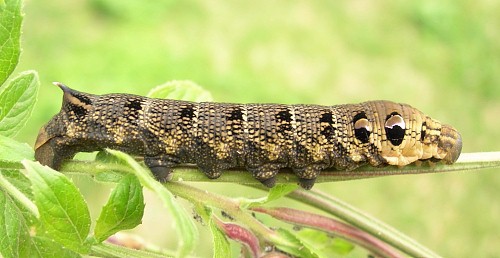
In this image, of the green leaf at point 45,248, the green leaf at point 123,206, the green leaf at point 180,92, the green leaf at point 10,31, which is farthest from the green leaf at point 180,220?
the green leaf at point 180,92

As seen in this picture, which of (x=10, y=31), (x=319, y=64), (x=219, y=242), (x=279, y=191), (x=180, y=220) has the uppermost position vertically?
(x=10, y=31)

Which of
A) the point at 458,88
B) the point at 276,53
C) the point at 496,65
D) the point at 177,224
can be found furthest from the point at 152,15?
the point at 177,224

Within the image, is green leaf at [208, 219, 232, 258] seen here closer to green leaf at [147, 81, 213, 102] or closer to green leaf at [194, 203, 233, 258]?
green leaf at [194, 203, 233, 258]

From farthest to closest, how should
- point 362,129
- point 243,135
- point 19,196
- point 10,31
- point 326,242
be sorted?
1. point 326,242
2. point 362,129
3. point 243,135
4. point 10,31
5. point 19,196

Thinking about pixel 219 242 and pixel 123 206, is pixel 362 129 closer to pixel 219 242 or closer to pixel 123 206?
pixel 219 242

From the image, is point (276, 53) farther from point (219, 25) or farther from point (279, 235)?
point (279, 235)

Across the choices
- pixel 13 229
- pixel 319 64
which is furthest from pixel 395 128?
pixel 319 64

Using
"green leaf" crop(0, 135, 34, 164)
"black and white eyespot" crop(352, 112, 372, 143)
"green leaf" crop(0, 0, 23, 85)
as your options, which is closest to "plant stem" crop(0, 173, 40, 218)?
"green leaf" crop(0, 135, 34, 164)
